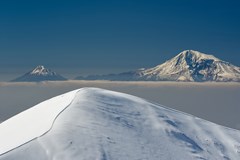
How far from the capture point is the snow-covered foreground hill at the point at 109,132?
165ft

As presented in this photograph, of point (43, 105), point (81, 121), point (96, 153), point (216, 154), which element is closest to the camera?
point (96, 153)

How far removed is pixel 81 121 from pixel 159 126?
43.2 ft

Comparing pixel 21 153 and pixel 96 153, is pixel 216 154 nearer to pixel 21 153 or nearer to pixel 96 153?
pixel 96 153

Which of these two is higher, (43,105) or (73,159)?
→ (43,105)

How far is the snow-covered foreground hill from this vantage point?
50.3m

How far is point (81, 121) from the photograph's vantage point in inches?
2343

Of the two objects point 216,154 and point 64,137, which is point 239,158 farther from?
point 64,137

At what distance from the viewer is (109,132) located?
5862cm

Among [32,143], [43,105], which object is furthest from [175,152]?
[43,105]

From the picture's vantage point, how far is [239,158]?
65812 mm

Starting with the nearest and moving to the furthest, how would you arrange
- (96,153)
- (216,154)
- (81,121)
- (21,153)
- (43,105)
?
(21,153)
(96,153)
(81,121)
(216,154)
(43,105)

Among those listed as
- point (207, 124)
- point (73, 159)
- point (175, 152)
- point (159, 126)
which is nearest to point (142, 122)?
point (159, 126)

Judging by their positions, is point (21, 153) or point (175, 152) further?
point (175, 152)

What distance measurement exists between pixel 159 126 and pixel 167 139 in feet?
12.3
